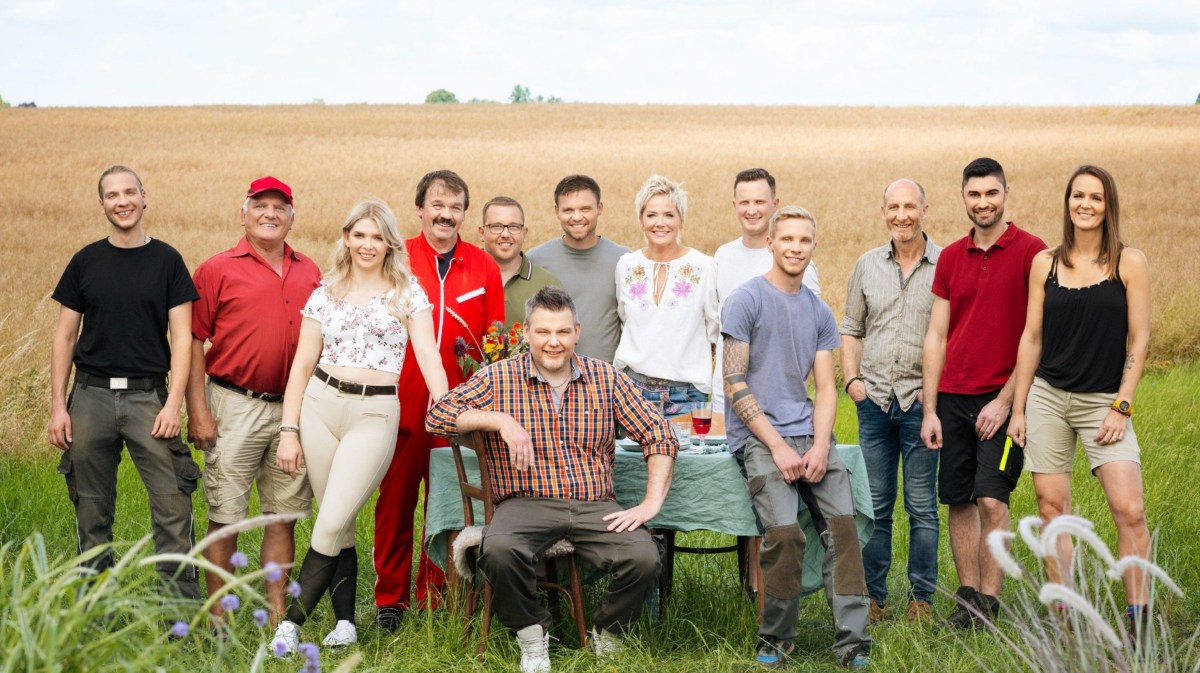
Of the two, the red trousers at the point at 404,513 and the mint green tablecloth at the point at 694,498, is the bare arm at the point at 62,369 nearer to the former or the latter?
the red trousers at the point at 404,513

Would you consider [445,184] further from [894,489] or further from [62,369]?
[894,489]

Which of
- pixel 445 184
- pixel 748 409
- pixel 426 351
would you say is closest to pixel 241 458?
pixel 426 351

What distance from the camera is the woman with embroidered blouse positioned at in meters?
4.84

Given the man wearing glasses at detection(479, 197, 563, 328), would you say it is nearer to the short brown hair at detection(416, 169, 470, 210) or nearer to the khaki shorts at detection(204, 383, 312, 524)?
the short brown hair at detection(416, 169, 470, 210)

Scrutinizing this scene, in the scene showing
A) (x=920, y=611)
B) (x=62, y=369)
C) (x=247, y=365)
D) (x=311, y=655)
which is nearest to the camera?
(x=311, y=655)

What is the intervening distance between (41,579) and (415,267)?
2.94m

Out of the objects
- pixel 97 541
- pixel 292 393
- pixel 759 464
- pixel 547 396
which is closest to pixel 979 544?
pixel 759 464

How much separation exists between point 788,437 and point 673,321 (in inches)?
34.2

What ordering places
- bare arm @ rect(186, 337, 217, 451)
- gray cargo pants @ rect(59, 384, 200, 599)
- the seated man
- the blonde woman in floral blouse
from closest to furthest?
the seated man, gray cargo pants @ rect(59, 384, 200, 599), bare arm @ rect(186, 337, 217, 451), the blonde woman in floral blouse

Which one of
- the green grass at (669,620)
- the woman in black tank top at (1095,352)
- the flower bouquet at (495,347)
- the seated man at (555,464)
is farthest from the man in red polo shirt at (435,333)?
the woman in black tank top at (1095,352)

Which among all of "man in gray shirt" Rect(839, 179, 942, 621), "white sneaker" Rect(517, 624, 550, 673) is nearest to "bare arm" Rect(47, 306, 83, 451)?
"white sneaker" Rect(517, 624, 550, 673)

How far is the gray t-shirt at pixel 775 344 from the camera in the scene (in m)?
4.97

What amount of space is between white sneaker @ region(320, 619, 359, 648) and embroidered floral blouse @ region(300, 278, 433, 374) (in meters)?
1.09

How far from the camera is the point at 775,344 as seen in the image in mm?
4988
